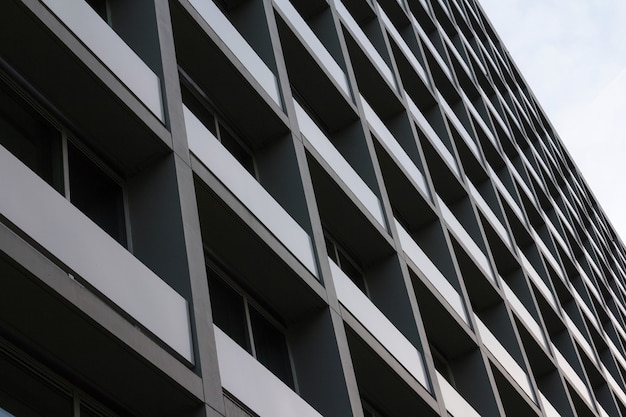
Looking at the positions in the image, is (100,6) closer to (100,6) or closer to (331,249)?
(100,6)

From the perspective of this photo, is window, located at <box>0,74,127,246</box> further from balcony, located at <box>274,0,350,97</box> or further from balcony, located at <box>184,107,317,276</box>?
balcony, located at <box>274,0,350,97</box>

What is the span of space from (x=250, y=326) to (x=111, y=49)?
16.9ft

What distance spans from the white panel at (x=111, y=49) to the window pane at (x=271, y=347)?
427 centimetres

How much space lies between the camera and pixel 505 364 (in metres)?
25.8

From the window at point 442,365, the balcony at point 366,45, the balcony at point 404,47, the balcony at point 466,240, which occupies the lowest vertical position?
the window at point 442,365

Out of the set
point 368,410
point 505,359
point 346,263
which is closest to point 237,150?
point 346,263

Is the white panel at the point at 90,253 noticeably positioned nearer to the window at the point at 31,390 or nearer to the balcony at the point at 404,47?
the window at the point at 31,390

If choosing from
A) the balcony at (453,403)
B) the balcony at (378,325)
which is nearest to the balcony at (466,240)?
the balcony at (453,403)

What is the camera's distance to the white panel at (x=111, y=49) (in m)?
13.8

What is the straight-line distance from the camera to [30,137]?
44.0 ft

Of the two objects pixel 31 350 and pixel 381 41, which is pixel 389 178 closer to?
pixel 381 41

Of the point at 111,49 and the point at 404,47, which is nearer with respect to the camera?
the point at 111,49

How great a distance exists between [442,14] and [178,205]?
3191 cm

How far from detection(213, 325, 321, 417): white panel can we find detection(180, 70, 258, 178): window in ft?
19.2
